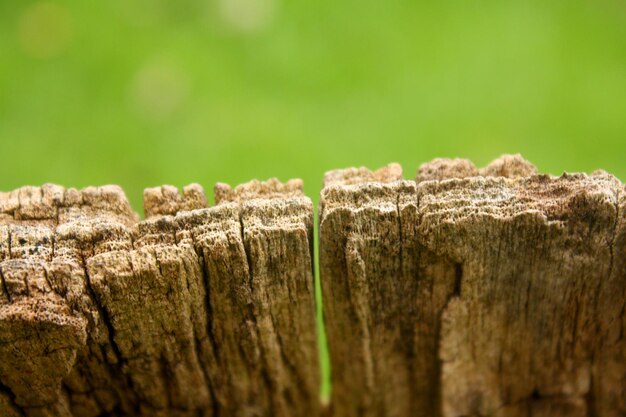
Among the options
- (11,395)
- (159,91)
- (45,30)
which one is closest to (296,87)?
(159,91)

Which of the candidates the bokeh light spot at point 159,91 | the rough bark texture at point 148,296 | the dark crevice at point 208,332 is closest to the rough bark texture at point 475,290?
the rough bark texture at point 148,296

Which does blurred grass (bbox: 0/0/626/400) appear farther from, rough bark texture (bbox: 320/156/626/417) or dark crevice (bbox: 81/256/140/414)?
dark crevice (bbox: 81/256/140/414)

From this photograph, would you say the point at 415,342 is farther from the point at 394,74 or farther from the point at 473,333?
the point at 394,74

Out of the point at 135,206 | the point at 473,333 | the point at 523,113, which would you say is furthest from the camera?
the point at 523,113

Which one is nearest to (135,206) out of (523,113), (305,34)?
(305,34)

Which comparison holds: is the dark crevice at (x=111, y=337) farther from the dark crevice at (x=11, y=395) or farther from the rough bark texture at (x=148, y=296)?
the dark crevice at (x=11, y=395)

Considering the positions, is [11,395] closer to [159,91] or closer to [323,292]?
[323,292]
